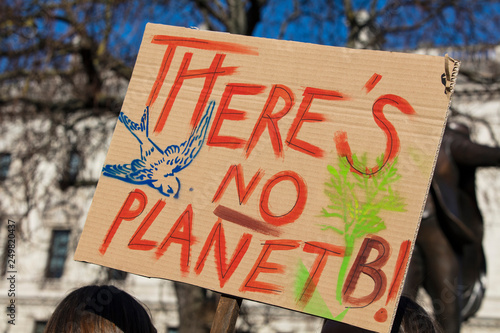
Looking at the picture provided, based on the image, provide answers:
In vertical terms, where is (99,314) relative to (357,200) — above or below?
below

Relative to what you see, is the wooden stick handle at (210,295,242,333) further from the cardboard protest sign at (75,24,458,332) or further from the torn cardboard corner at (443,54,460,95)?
the torn cardboard corner at (443,54,460,95)

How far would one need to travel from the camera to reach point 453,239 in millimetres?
3521

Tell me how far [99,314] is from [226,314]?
1.20ft

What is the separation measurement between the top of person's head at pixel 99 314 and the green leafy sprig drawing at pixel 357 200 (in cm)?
61

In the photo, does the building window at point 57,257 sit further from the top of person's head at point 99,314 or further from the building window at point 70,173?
the top of person's head at point 99,314

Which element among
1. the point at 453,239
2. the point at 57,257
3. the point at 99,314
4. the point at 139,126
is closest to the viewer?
the point at 99,314

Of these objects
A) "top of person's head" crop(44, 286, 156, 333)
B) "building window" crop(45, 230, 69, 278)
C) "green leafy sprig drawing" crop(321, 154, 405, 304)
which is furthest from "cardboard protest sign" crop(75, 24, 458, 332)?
"building window" crop(45, 230, 69, 278)

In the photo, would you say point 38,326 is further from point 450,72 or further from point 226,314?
point 450,72

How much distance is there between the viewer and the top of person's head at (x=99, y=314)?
1.64 m

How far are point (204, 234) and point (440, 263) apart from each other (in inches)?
Answer: 90.1

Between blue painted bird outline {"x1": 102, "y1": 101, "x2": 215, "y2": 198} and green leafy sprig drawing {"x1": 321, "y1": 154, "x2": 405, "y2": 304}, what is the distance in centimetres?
42

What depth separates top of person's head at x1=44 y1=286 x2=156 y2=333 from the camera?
1.64 m

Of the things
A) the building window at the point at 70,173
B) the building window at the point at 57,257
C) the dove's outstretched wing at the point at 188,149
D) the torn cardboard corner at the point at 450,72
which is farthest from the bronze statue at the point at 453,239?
the building window at the point at 57,257

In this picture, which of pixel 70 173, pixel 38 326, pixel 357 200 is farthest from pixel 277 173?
pixel 38 326
